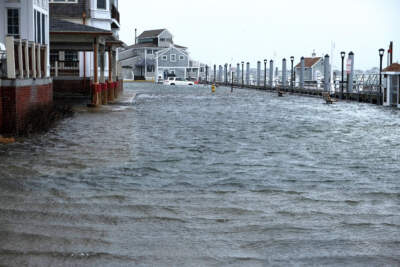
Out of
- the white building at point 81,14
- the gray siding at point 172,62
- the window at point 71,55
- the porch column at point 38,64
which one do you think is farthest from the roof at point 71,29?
the gray siding at point 172,62

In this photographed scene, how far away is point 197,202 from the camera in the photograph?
31.1ft

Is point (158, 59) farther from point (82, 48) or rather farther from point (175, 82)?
point (82, 48)

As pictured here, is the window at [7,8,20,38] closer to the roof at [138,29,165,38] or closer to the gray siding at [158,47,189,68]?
the gray siding at [158,47,189,68]

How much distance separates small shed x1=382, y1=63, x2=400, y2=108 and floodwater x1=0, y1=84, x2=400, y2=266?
67.4 feet

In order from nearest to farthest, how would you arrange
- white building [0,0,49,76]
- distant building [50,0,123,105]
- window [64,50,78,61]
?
white building [0,0,49,76] → distant building [50,0,123,105] → window [64,50,78,61]

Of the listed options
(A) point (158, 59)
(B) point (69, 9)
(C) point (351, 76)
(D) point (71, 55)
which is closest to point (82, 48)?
(D) point (71, 55)

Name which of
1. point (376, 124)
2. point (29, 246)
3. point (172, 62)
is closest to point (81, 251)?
point (29, 246)

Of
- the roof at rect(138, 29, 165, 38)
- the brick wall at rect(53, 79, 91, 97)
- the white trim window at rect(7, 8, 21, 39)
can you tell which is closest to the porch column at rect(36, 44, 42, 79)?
the white trim window at rect(7, 8, 21, 39)

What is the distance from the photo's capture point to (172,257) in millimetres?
6652

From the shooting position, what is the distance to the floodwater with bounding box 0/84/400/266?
268 inches

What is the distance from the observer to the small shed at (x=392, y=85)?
37.9 m

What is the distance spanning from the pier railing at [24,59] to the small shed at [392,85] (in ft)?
71.5

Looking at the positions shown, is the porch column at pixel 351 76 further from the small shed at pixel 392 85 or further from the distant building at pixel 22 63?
the distant building at pixel 22 63

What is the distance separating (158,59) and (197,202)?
116551 mm
